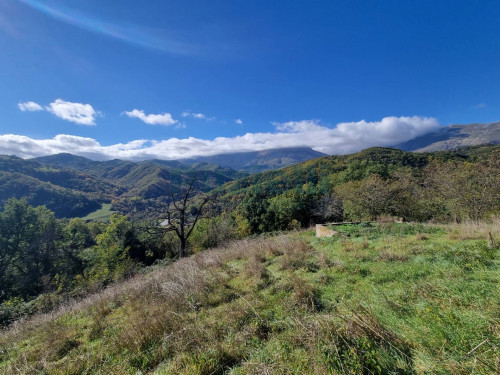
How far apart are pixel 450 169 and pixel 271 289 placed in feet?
87.0

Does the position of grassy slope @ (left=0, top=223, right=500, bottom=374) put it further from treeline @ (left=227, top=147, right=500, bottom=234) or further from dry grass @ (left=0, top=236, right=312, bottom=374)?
treeline @ (left=227, top=147, right=500, bottom=234)

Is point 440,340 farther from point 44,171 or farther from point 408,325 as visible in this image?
point 44,171

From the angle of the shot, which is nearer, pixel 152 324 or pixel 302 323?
pixel 302 323

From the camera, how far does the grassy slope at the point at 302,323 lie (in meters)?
2.17

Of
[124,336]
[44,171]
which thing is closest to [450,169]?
[124,336]

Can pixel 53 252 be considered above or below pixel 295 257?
below

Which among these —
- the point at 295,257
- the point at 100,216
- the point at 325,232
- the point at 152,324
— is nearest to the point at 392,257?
the point at 295,257

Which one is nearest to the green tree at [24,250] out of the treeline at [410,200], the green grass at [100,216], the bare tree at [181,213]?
the bare tree at [181,213]

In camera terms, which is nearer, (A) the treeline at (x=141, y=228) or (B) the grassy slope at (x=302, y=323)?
(B) the grassy slope at (x=302, y=323)

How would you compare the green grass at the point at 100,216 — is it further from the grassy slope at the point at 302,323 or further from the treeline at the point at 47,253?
the grassy slope at the point at 302,323

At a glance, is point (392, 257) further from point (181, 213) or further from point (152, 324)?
point (181, 213)

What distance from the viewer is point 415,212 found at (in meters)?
21.9

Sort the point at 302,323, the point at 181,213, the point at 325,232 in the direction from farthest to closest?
the point at 181,213, the point at 325,232, the point at 302,323

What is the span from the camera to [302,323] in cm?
283
